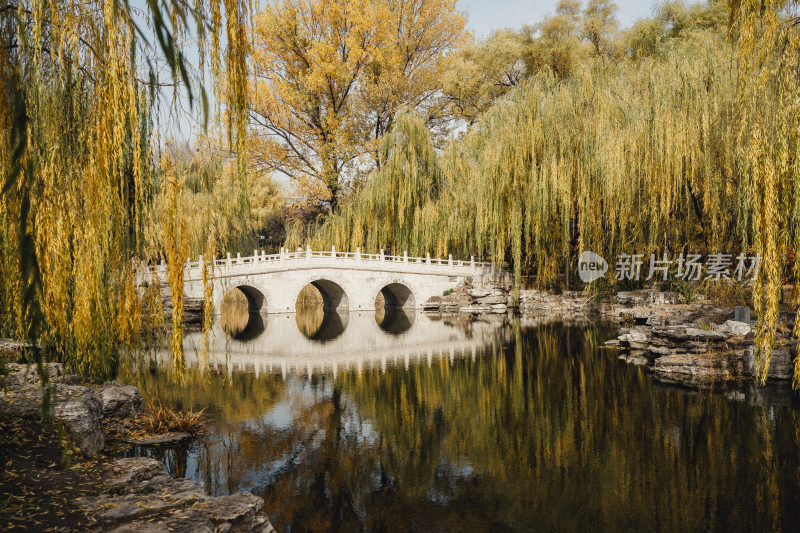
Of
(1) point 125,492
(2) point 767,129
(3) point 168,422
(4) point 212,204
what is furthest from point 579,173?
(1) point 125,492

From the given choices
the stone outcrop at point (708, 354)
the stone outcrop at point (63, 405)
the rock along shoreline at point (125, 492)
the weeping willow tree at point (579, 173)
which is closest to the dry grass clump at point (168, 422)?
the rock along shoreline at point (125, 492)

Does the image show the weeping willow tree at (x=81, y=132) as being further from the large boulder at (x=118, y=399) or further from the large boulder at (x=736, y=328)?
the large boulder at (x=736, y=328)

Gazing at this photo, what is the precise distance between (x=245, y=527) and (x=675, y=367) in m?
8.91

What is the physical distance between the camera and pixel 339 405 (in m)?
8.81

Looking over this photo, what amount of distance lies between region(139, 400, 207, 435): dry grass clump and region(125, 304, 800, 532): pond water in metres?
0.29

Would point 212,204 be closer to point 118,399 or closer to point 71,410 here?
point 118,399

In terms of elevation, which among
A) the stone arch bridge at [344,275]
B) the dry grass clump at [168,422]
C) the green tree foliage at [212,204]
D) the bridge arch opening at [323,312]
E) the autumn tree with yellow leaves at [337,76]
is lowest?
the dry grass clump at [168,422]

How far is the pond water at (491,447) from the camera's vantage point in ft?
16.5

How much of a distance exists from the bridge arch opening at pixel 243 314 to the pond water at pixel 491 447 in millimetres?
6291

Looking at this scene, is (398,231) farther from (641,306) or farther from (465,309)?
(641,306)

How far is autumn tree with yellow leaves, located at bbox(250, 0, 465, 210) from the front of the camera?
893 inches

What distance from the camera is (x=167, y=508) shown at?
3512 millimetres

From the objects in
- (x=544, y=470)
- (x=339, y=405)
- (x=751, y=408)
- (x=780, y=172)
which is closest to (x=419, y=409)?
(x=339, y=405)

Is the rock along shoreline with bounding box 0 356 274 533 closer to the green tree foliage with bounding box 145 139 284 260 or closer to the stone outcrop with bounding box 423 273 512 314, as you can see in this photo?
the green tree foliage with bounding box 145 139 284 260
